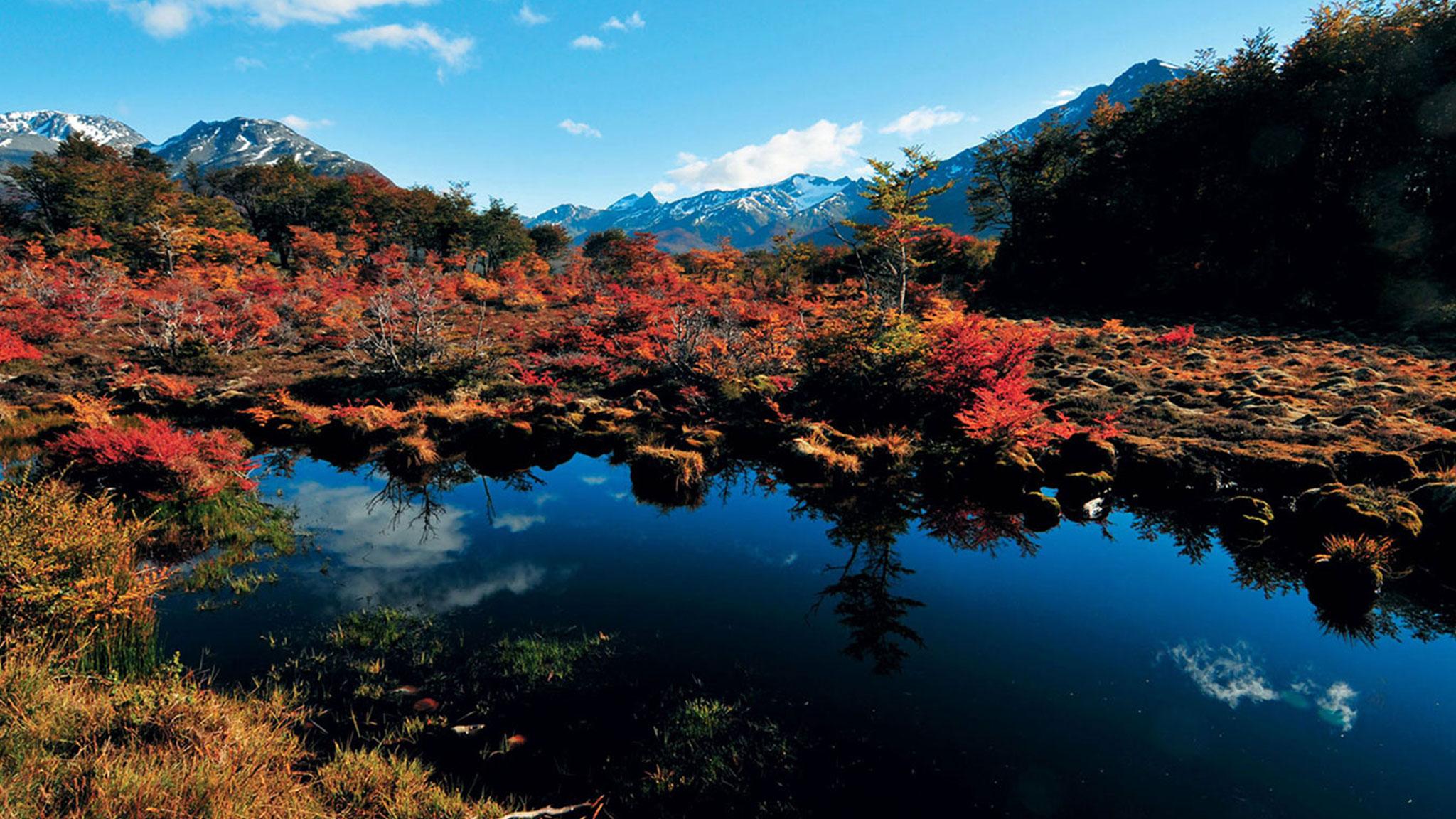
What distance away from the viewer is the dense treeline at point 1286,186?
24531 mm

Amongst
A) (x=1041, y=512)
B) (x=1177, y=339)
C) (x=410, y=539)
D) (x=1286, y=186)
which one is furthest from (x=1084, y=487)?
A: (x=1286, y=186)

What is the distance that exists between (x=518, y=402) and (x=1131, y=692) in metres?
17.5

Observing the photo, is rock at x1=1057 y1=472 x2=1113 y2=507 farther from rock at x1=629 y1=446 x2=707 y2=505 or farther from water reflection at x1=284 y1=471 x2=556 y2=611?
water reflection at x1=284 y1=471 x2=556 y2=611

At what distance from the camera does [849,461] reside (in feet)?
44.2

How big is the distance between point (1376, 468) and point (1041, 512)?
6.53m

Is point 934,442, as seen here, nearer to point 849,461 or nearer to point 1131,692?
point 849,461

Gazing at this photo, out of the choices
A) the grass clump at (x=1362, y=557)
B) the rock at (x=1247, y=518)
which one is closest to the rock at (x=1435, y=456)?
the rock at (x=1247, y=518)

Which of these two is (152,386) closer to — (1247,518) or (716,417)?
(716,417)

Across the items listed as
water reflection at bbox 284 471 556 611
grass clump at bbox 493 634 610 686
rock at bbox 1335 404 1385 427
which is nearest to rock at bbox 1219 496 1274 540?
rock at bbox 1335 404 1385 427

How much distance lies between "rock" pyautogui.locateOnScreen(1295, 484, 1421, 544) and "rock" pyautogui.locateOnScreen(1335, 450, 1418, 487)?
82cm

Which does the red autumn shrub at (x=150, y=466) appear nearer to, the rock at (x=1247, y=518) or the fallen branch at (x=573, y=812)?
the fallen branch at (x=573, y=812)

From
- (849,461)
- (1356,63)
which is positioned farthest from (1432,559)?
(1356,63)

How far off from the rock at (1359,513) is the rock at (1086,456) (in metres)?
3.23

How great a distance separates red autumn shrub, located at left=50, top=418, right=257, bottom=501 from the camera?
1042 centimetres
